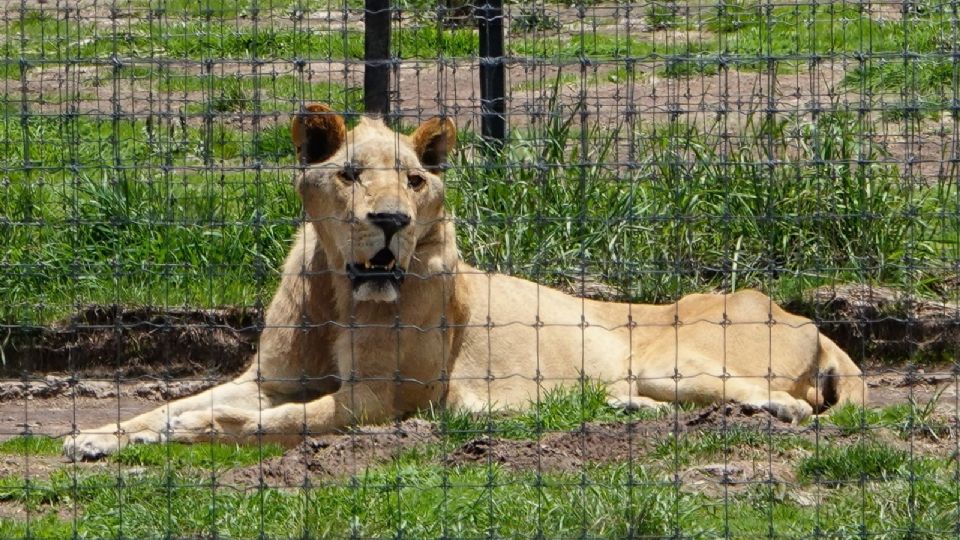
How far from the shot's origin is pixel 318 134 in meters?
7.78

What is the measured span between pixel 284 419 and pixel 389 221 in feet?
3.51

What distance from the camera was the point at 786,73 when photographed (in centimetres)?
1415

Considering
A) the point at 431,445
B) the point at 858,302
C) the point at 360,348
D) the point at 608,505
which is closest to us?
the point at 608,505

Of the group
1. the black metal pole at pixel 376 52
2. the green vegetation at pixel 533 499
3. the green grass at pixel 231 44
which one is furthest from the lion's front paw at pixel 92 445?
the green grass at pixel 231 44

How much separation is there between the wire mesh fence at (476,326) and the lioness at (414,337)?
19mm

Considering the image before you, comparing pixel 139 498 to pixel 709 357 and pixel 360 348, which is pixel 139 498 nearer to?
pixel 360 348

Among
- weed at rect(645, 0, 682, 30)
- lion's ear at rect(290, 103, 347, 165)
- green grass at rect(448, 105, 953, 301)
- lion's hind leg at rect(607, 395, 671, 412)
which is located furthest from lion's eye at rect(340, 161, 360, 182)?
weed at rect(645, 0, 682, 30)

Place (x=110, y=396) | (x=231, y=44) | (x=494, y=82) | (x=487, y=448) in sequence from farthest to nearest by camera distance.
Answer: (x=231, y=44) → (x=494, y=82) → (x=110, y=396) → (x=487, y=448)

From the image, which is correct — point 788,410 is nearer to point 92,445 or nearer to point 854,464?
point 854,464

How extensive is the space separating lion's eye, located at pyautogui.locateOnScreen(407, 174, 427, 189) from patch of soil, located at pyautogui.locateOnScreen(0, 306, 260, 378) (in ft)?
7.04

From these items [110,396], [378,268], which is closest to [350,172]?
[378,268]

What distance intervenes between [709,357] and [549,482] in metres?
2.54

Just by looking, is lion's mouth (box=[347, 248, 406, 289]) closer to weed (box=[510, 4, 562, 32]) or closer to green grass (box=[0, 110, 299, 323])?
green grass (box=[0, 110, 299, 323])

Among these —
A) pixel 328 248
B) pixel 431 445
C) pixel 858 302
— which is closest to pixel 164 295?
pixel 328 248
